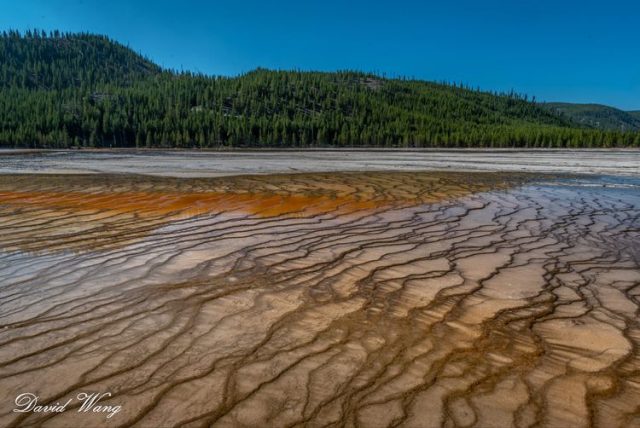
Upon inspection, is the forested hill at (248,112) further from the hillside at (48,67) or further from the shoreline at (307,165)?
the shoreline at (307,165)

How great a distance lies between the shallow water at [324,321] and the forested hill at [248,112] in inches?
2721

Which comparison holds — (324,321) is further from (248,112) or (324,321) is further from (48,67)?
(48,67)

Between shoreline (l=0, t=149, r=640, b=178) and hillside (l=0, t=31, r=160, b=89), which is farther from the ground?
hillside (l=0, t=31, r=160, b=89)

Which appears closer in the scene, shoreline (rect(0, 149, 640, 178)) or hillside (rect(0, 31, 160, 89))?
shoreline (rect(0, 149, 640, 178))

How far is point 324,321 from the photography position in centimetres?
347

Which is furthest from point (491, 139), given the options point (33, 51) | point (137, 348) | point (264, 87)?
point (33, 51)

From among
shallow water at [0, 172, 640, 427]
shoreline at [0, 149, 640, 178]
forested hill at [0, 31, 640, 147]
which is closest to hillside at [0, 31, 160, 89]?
forested hill at [0, 31, 640, 147]

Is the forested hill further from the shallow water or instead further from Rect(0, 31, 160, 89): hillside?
the shallow water

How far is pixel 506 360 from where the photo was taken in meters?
2.88
